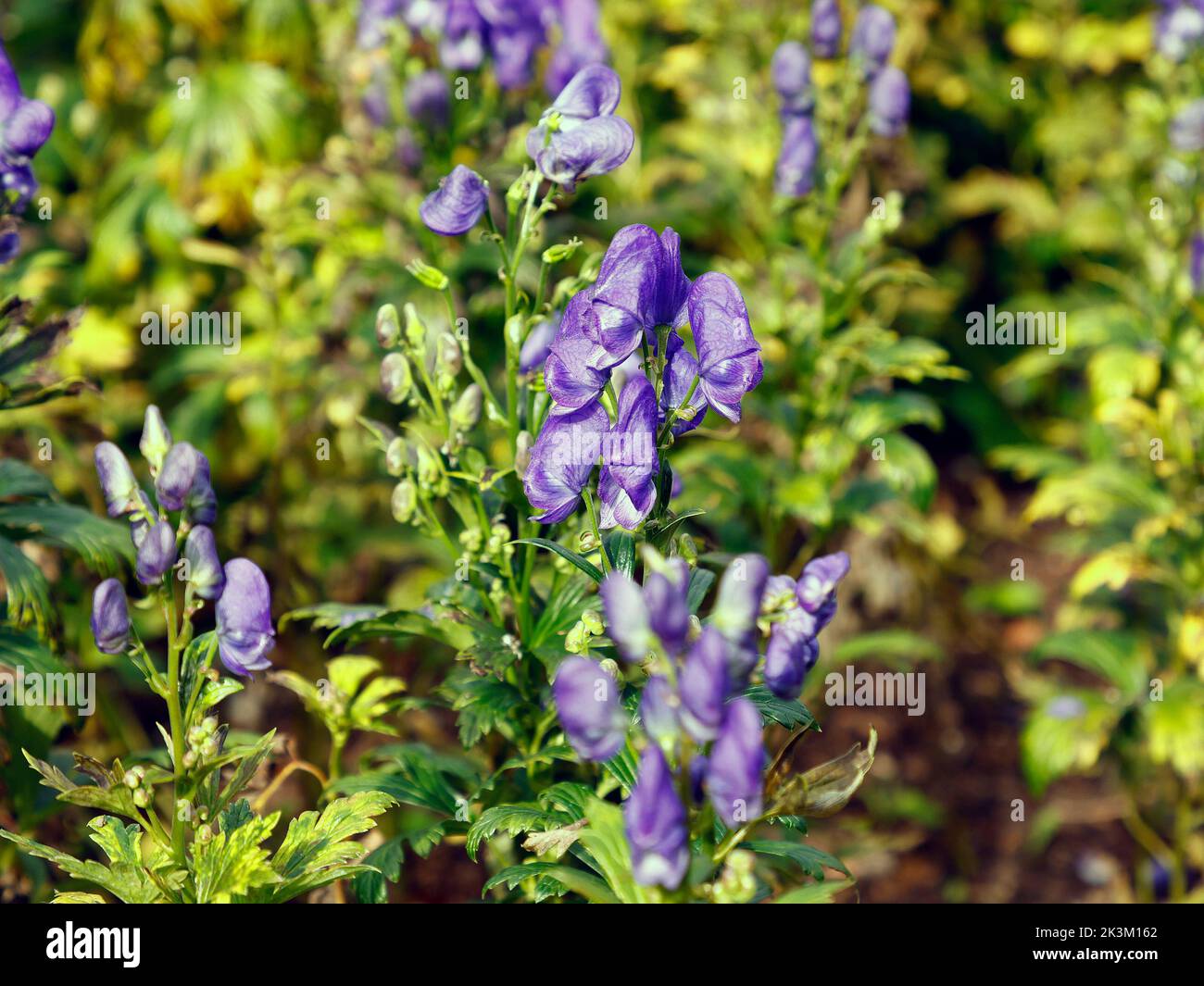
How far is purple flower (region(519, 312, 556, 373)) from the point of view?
198cm

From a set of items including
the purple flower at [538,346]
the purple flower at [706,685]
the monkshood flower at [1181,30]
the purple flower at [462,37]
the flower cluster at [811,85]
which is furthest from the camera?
the monkshood flower at [1181,30]

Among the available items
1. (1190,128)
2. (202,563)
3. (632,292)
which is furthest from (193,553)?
(1190,128)

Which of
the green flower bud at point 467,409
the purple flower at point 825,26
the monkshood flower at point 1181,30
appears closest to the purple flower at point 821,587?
the green flower bud at point 467,409

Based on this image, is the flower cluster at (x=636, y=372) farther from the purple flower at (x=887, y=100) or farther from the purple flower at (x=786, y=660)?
the purple flower at (x=887, y=100)

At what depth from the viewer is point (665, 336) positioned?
1556mm

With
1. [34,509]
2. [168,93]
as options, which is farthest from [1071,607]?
[168,93]

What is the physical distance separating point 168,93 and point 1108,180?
125 inches

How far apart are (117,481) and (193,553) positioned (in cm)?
15

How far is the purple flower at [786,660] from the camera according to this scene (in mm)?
1509

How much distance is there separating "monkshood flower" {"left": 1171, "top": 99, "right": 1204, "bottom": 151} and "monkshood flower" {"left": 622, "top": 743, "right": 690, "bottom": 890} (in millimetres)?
2609

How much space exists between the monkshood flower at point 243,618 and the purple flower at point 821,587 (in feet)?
2.47

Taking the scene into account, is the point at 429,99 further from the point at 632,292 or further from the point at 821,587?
the point at 821,587
